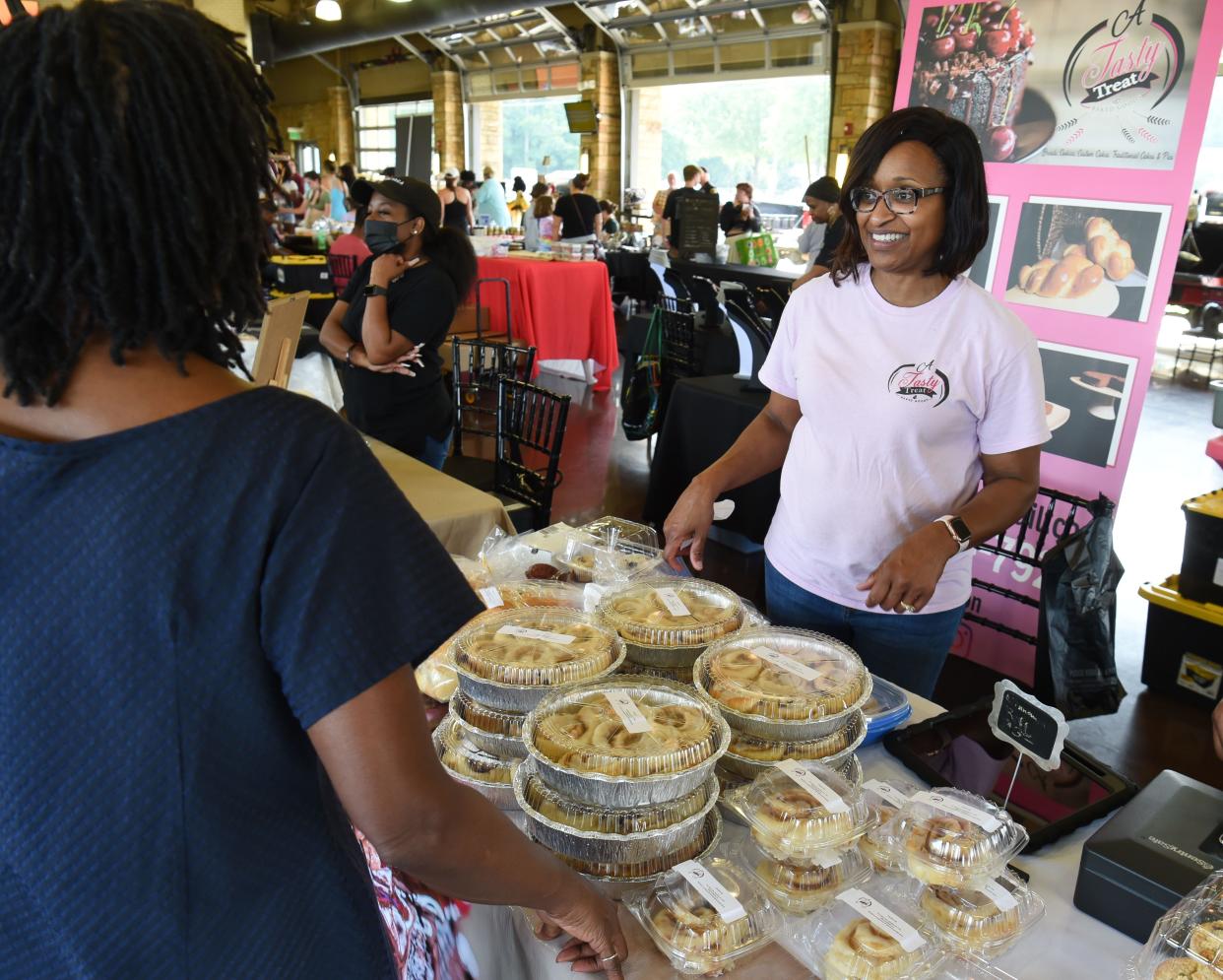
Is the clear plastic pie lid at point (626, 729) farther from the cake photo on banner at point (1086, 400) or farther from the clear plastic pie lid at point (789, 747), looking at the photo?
the cake photo on banner at point (1086, 400)

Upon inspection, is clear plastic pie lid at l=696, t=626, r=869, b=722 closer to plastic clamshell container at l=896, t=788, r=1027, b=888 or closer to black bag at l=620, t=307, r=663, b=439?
plastic clamshell container at l=896, t=788, r=1027, b=888

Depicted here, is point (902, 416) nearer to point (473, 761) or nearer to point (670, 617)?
point (670, 617)

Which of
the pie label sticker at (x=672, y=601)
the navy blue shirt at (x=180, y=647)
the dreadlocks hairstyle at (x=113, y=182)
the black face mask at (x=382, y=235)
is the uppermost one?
the dreadlocks hairstyle at (x=113, y=182)

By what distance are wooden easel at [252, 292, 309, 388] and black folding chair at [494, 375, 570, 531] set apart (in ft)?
2.34

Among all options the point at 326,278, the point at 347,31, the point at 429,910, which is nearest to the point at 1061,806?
the point at 429,910

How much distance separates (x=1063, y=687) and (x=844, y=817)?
1.83 meters

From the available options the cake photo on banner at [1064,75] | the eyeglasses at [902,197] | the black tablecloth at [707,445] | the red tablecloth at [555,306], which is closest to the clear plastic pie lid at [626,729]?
the eyeglasses at [902,197]

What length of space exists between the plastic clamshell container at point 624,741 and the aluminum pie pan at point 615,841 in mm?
32

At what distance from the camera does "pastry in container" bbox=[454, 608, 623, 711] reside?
1.18m

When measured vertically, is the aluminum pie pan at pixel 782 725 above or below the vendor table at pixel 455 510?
above

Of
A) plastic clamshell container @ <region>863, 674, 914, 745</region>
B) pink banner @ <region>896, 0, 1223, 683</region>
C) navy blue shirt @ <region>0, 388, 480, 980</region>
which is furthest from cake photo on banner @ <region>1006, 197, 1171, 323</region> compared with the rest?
navy blue shirt @ <region>0, 388, 480, 980</region>

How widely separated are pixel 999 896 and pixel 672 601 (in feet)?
2.03

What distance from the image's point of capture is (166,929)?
0.65m

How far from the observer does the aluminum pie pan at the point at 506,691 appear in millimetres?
1175
